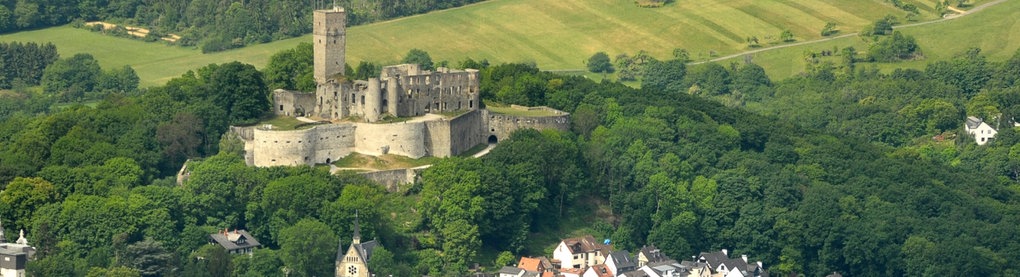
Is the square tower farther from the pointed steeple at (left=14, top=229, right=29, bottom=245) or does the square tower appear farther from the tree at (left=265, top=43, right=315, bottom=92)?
the pointed steeple at (left=14, top=229, right=29, bottom=245)

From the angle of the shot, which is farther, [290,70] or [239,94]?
[290,70]

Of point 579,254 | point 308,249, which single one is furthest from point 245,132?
point 579,254

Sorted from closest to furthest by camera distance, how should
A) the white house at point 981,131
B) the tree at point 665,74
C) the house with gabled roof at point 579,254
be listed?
the house with gabled roof at point 579,254
the white house at point 981,131
the tree at point 665,74

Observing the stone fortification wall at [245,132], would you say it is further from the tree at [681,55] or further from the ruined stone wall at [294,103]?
the tree at [681,55]

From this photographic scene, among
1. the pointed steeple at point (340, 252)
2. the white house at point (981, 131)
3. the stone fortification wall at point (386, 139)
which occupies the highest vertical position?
the stone fortification wall at point (386, 139)

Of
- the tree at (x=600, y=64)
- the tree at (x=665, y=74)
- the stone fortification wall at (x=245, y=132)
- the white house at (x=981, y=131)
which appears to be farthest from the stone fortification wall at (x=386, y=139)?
the tree at (x=600, y=64)

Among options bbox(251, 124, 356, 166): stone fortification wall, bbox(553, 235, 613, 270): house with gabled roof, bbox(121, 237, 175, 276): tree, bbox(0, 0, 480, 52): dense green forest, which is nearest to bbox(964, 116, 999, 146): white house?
bbox(0, 0, 480, 52): dense green forest

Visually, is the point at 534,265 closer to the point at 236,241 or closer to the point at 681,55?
the point at 236,241
